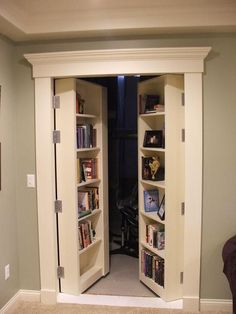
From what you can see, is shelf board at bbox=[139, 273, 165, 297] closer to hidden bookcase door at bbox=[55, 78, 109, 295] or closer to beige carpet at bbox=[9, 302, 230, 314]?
beige carpet at bbox=[9, 302, 230, 314]

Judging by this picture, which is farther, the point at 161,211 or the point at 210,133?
the point at 161,211

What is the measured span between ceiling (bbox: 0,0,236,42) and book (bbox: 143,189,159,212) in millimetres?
1542

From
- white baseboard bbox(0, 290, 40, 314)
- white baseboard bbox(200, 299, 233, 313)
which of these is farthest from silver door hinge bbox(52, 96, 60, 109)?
white baseboard bbox(200, 299, 233, 313)

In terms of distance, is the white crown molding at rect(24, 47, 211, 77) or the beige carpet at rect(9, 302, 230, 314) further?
the beige carpet at rect(9, 302, 230, 314)

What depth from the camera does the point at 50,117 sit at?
2.78m

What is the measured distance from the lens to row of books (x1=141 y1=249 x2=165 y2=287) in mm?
2992

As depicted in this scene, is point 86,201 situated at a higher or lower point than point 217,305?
higher

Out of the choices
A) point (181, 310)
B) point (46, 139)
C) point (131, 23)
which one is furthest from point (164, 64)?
point (181, 310)

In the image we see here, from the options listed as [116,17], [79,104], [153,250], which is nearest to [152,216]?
[153,250]

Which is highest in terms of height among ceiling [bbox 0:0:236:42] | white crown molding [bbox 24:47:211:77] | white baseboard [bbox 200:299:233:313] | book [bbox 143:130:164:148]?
ceiling [bbox 0:0:236:42]

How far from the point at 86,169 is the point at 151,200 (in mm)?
748

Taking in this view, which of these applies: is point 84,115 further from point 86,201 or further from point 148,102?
point 86,201

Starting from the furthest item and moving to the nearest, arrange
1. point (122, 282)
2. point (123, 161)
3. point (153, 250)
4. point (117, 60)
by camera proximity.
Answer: point (123, 161)
point (122, 282)
point (153, 250)
point (117, 60)

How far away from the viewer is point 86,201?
3.21 metres
